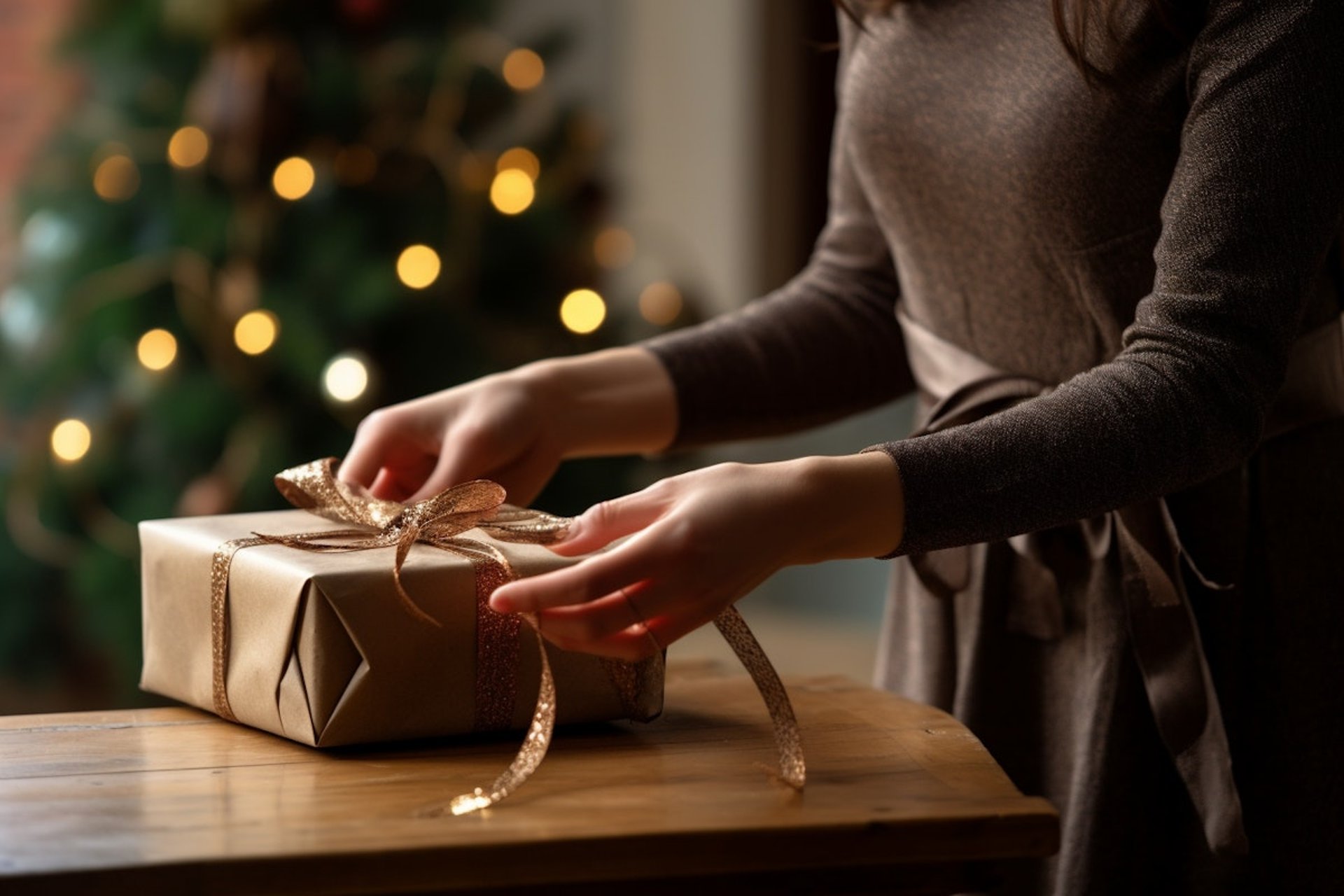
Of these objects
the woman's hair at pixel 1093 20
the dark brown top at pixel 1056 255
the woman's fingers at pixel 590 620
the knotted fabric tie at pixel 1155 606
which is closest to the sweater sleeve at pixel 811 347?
the dark brown top at pixel 1056 255

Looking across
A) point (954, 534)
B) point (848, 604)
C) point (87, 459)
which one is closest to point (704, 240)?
point (848, 604)

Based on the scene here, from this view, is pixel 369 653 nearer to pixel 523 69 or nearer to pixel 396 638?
pixel 396 638

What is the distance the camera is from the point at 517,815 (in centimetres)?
60

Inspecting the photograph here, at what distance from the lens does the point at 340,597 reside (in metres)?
0.67

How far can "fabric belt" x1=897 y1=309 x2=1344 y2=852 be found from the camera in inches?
31.8

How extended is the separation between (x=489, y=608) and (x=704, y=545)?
127 mm

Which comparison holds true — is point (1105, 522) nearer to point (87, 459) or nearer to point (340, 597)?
point (340, 597)

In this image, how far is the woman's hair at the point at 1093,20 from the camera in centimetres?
75

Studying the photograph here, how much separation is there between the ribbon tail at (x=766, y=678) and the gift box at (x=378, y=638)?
61mm

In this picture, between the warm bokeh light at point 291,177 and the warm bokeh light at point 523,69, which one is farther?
the warm bokeh light at point 523,69

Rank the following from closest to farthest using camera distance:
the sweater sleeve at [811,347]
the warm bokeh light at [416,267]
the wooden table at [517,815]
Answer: the wooden table at [517,815] → the sweater sleeve at [811,347] → the warm bokeh light at [416,267]

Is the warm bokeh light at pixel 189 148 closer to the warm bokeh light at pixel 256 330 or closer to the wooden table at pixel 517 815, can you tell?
the warm bokeh light at pixel 256 330

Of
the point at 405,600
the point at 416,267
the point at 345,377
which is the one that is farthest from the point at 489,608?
the point at 416,267

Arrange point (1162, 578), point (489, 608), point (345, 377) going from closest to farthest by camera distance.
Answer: point (489, 608)
point (1162, 578)
point (345, 377)
